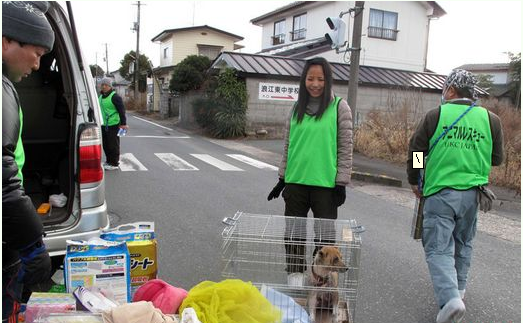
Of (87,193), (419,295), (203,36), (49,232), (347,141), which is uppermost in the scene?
(203,36)

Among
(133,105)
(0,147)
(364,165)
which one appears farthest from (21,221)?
(133,105)

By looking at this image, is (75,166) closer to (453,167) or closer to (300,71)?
(453,167)

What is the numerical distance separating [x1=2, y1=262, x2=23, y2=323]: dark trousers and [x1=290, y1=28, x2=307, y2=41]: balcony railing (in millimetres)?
27399

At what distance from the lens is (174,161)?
10562 mm

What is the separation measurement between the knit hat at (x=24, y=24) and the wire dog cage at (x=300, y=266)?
142cm

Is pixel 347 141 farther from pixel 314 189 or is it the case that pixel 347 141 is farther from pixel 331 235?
pixel 331 235

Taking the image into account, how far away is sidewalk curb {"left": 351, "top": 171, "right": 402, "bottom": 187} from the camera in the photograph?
8.90m

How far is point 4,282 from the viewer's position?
5.92 feet

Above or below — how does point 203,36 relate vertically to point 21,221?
above

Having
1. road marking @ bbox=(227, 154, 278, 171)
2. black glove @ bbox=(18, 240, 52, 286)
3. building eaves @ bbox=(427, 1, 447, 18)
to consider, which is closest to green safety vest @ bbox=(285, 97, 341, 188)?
black glove @ bbox=(18, 240, 52, 286)

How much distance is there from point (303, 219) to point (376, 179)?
6.51 metres

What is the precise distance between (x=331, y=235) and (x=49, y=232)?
6.30ft

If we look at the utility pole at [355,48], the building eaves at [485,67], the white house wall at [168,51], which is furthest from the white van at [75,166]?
the building eaves at [485,67]

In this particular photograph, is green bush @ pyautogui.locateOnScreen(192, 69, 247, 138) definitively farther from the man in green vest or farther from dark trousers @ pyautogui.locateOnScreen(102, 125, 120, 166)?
the man in green vest
